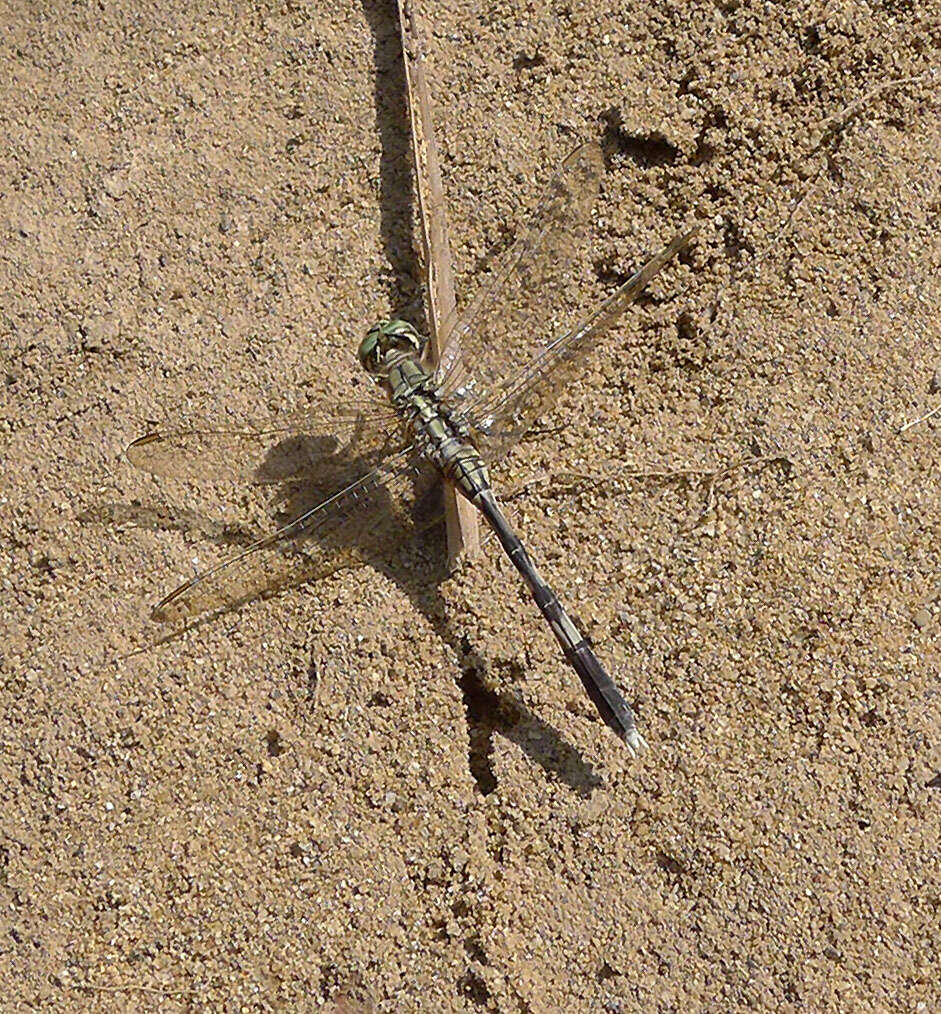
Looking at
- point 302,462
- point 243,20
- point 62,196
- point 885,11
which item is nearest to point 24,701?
point 302,462

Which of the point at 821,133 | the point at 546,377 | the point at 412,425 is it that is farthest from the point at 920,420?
the point at 412,425

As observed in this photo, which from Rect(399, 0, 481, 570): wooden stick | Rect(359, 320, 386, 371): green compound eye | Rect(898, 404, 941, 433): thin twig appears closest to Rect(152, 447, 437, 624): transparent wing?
Rect(399, 0, 481, 570): wooden stick

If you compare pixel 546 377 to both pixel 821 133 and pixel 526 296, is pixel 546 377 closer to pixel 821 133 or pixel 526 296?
pixel 526 296

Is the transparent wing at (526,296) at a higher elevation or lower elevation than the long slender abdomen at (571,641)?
Result: higher

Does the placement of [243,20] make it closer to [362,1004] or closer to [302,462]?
[302,462]

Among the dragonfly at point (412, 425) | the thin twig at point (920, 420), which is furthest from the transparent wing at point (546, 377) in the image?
the thin twig at point (920, 420)

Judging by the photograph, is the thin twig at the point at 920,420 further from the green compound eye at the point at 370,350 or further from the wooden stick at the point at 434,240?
the green compound eye at the point at 370,350
